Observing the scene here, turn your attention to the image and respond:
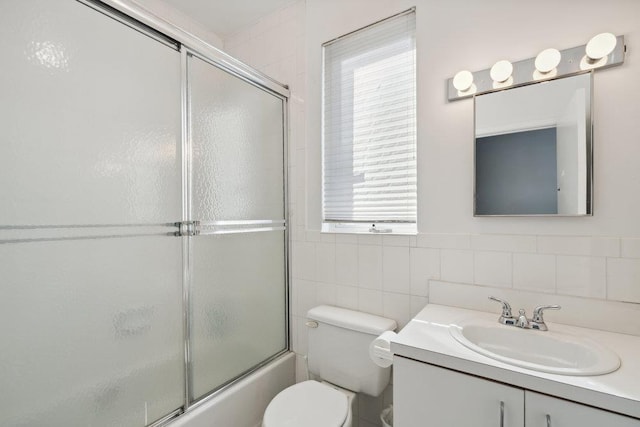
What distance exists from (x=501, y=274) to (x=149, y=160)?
5.05 ft

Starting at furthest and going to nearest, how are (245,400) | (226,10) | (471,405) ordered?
1. (226,10)
2. (245,400)
3. (471,405)

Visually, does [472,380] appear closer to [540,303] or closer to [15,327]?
[540,303]

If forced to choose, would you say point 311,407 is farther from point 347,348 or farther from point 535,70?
point 535,70

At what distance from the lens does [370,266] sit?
62.2 inches

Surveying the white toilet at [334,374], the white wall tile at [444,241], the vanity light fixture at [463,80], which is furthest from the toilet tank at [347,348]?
the vanity light fixture at [463,80]

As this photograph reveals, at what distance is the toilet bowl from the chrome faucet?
0.76 m

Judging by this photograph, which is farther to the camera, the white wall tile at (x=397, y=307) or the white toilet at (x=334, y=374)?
the white wall tile at (x=397, y=307)

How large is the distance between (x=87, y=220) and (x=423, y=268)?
1.39 meters

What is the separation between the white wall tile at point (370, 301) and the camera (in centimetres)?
155

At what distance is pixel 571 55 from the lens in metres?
1.12

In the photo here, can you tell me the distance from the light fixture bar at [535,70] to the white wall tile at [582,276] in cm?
71

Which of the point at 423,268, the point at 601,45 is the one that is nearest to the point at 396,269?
the point at 423,268

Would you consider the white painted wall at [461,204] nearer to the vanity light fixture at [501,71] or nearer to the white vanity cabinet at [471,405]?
the vanity light fixture at [501,71]

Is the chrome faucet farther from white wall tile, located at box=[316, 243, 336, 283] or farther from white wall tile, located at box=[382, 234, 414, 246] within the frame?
white wall tile, located at box=[316, 243, 336, 283]
